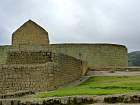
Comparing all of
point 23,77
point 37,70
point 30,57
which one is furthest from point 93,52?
point 23,77

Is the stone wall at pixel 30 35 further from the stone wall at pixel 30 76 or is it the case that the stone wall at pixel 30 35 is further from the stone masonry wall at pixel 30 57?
the stone wall at pixel 30 76

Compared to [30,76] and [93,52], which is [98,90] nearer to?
[30,76]

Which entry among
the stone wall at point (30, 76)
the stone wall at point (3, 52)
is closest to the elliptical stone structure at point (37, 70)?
the stone wall at point (30, 76)

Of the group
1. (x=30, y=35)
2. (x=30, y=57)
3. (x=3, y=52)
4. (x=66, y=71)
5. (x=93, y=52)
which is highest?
(x=30, y=35)

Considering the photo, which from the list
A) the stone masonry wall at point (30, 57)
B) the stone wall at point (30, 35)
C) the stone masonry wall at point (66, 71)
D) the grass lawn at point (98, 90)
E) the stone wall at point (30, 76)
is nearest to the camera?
the grass lawn at point (98, 90)

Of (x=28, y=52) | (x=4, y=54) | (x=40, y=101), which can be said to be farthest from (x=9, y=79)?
(x=4, y=54)

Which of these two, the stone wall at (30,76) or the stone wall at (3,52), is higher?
the stone wall at (3,52)

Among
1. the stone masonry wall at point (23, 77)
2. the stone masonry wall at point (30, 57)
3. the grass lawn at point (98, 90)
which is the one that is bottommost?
the grass lawn at point (98, 90)

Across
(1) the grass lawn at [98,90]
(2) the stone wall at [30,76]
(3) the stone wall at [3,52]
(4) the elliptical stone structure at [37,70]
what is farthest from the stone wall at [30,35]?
(1) the grass lawn at [98,90]

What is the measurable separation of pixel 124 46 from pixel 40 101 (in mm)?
34312

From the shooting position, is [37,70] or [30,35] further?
[30,35]

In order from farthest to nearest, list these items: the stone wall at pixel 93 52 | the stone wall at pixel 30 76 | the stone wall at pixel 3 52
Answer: the stone wall at pixel 93 52
the stone wall at pixel 3 52
the stone wall at pixel 30 76

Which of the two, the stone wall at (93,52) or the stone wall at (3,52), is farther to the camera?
the stone wall at (93,52)

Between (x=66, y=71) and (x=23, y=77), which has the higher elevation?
(x=66, y=71)
